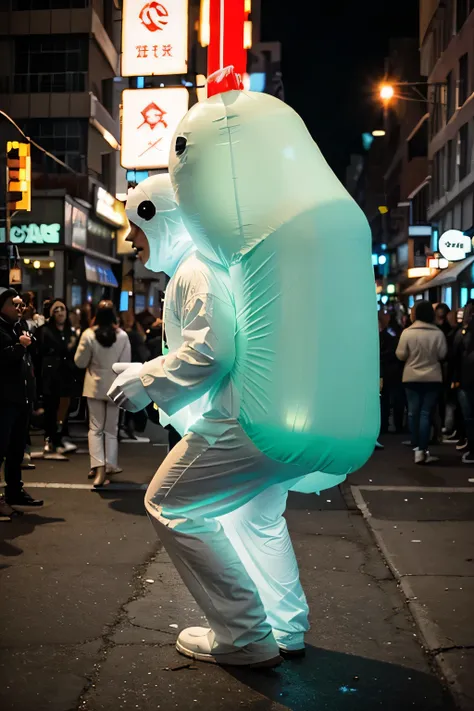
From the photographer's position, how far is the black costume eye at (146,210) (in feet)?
14.2

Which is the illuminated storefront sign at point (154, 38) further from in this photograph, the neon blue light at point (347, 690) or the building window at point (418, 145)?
the building window at point (418, 145)

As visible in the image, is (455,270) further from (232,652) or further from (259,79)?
(259,79)

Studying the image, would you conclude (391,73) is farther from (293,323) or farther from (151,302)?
(293,323)

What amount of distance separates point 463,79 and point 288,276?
1250 inches

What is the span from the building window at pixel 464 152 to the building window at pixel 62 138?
1436cm

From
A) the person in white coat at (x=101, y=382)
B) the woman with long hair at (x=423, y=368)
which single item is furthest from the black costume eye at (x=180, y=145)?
the woman with long hair at (x=423, y=368)

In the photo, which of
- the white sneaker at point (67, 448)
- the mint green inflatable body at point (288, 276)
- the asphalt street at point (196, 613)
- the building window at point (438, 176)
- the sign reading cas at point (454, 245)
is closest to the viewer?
the mint green inflatable body at point (288, 276)

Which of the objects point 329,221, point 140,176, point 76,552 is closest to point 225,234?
point 329,221

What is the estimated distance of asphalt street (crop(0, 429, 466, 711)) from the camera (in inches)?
151

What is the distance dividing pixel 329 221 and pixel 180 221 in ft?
3.16

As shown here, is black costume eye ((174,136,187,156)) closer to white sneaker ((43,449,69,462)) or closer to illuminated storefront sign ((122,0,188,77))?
white sneaker ((43,449,69,462))

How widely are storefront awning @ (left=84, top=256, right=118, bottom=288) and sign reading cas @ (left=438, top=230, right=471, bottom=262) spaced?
48.9 feet

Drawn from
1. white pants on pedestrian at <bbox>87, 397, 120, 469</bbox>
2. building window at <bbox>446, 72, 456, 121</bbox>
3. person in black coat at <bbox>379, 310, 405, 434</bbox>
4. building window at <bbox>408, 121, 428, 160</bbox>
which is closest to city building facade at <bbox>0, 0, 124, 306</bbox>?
building window at <bbox>446, 72, 456, 121</bbox>

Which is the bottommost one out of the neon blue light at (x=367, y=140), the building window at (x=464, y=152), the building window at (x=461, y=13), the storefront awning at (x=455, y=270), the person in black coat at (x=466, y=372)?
the person in black coat at (x=466, y=372)
